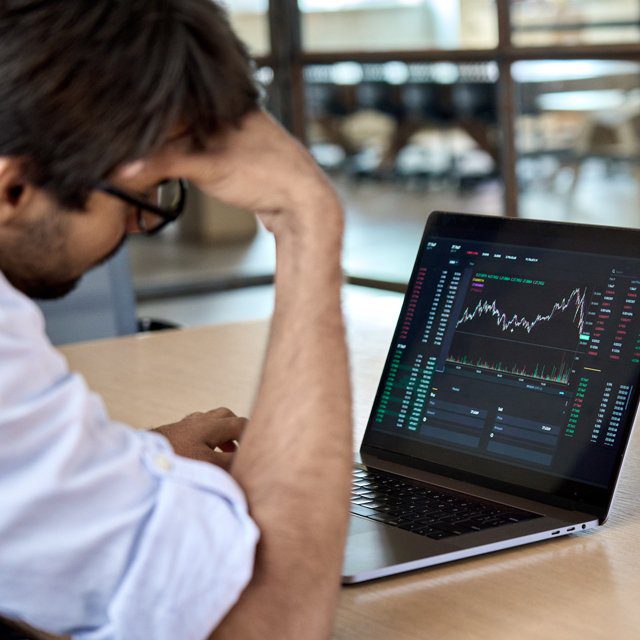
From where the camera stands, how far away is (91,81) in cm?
82

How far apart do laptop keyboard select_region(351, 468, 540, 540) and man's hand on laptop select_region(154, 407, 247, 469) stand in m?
0.14

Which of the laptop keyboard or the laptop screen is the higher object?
the laptop screen

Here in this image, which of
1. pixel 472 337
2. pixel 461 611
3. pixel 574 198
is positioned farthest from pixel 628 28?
pixel 461 611

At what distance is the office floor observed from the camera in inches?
183

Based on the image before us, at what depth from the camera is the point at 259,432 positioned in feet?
3.08

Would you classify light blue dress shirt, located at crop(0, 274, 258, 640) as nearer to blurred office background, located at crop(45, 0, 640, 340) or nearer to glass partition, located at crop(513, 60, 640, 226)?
blurred office background, located at crop(45, 0, 640, 340)

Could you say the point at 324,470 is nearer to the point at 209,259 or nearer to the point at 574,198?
the point at 574,198

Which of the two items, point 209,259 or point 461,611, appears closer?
point 461,611

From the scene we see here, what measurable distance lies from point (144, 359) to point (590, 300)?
1.00m

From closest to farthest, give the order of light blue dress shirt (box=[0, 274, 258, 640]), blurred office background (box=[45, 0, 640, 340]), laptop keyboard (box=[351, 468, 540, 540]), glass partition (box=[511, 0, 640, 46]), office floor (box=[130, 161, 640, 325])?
light blue dress shirt (box=[0, 274, 258, 640]) < laptop keyboard (box=[351, 468, 540, 540]) < glass partition (box=[511, 0, 640, 46]) < blurred office background (box=[45, 0, 640, 340]) < office floor (box=[130, 161, 640, 325])

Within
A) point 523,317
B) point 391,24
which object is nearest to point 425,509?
point 523,317

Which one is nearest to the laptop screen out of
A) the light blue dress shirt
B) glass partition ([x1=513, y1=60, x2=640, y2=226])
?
the light blue dress shirt

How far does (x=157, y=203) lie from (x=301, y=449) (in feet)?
0.73

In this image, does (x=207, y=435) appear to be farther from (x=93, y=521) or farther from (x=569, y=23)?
(x=569, y=23)
